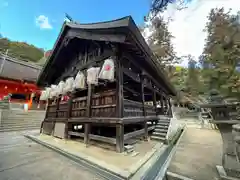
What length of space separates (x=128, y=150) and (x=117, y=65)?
274 centimetres

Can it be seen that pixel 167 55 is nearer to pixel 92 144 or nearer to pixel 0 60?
pixel 92 144

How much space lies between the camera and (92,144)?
4566 millimetres

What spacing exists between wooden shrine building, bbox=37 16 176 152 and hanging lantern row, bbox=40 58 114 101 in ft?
0.98

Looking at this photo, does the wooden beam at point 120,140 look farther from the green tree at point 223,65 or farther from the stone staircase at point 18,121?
the green tree at point 223,65

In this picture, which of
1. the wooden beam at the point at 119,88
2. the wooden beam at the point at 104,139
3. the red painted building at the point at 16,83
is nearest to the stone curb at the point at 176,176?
the wooden beam at the point at 104,139

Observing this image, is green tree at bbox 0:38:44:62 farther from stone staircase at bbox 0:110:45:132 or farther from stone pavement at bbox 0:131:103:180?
stone pavement at bbox 0:131:103:180

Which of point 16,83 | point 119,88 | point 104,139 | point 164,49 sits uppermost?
point 164,49

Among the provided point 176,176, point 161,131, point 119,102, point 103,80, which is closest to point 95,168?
point 176,176

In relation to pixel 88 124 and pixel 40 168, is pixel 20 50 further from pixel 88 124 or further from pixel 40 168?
pixel 40 168

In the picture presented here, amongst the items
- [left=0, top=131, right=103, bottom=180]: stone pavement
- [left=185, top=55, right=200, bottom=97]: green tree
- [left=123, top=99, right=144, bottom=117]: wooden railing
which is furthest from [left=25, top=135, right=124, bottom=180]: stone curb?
[left=185, top=55, right=200, bottom=97]: green tree

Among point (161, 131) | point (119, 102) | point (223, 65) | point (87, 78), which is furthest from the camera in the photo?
point (223, 65)

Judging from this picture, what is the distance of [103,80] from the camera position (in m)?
5.16

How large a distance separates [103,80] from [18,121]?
10.2 m

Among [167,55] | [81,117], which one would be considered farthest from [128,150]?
[167,55]
